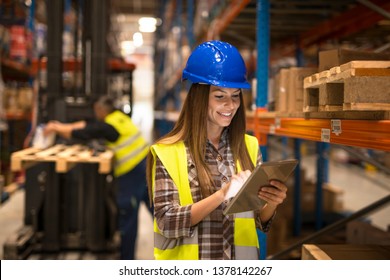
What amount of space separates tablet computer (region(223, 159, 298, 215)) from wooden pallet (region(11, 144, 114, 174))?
267 cm

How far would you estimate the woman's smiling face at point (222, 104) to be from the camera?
1959 mm

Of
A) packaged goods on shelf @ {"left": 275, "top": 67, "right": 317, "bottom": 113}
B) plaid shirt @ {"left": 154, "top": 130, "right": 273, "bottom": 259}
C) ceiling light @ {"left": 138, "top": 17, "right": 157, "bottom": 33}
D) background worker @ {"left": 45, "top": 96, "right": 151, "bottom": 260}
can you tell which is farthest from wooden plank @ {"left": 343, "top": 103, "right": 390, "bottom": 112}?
ceiling light @ {"left": 138, "top": 17, "right": 157, "bottom": 33}

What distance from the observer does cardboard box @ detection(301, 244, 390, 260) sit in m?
2.44

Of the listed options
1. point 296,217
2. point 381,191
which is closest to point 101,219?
point 296,217

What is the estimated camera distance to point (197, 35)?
6.76m

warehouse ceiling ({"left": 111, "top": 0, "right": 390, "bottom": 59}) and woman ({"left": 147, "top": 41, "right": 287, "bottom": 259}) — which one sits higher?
warehouse ceiling ({"left": 111, "top": 0, "right": 390, "bottom": 59})

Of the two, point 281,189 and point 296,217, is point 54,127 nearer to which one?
point 296,217

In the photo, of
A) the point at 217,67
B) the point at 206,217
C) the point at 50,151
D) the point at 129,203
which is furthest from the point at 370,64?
the point at 129,203

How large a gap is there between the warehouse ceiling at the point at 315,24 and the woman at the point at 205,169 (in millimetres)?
1940

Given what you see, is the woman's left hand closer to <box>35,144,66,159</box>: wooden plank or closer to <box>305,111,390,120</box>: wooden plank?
<box>305,111,390,120</box>: wooden plank

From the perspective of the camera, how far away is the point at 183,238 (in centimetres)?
198
